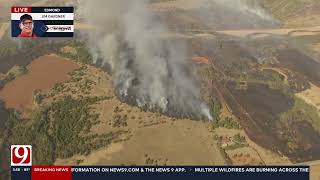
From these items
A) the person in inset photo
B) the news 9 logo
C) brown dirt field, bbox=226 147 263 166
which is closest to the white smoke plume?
brown dirt field, bbox=226 147 263 166

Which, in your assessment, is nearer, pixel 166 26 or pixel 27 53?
pixel 27 53

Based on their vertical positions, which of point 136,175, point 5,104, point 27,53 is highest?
point 27,53

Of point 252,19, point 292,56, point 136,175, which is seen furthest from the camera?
point 252,19

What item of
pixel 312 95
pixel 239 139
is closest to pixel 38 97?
pixel 239 139

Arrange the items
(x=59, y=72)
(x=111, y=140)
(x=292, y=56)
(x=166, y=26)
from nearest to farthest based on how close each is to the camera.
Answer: (x=111, y=140), (x=59, y=72), (x=292, y=56), (x=166, y=26)

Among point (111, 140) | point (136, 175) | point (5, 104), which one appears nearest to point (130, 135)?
point (111, 140)

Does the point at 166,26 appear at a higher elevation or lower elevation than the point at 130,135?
higher

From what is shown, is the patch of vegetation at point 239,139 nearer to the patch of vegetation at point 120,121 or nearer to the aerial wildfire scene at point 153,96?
the aerial wildfire scene at point 153,96

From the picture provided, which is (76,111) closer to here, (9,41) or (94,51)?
(94,51)
